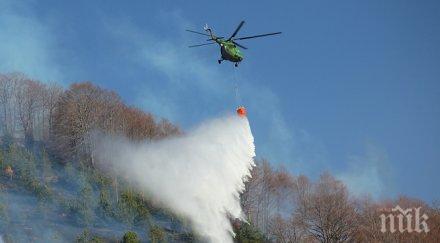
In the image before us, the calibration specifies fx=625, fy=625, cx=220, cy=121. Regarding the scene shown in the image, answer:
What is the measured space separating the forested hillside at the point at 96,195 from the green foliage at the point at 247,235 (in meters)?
0.11

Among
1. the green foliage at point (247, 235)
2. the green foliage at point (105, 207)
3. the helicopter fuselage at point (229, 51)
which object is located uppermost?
the helicopter fuselage at point (229, 51)

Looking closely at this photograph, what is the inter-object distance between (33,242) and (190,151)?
19.9 metres

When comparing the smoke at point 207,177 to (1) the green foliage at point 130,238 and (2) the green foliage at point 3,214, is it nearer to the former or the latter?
(1) the green foliage at point 130,238

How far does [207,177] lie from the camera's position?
6806 cm

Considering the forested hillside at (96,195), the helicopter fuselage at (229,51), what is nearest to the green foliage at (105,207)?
the forested hillside at (96,195)

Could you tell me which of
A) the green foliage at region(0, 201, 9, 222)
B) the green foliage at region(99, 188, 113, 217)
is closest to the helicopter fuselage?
the green foliage at region(99, 188, 113, 217)

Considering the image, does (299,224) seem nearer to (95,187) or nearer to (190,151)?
(190,151)

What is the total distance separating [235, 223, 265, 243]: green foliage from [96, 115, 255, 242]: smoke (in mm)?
1628

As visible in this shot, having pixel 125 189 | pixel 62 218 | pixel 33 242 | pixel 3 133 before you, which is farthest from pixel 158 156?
pixel 3 133

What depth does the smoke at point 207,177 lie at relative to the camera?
65.9 metres

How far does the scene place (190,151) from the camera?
2852 inches

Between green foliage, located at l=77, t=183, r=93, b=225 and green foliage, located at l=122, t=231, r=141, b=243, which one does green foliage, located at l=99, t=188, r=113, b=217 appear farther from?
green foliage, located at l=122, t=231, r=141, b=243

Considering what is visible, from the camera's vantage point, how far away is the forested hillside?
70125 mm

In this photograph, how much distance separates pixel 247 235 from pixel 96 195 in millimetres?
19057
